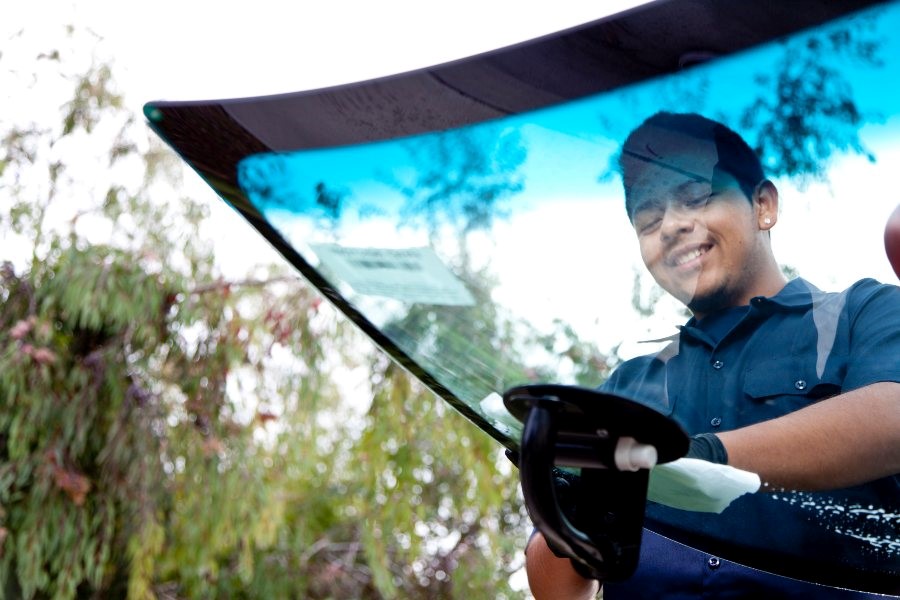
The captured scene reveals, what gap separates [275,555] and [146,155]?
54.9 inches

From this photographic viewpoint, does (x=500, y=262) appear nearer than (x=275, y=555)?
Yes

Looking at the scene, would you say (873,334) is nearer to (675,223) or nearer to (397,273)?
(675,223)

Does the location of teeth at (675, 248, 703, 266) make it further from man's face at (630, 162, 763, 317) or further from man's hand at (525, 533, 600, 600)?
man's hand at (525, 533, 600, 600)

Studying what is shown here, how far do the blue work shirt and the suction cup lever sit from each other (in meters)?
0.03

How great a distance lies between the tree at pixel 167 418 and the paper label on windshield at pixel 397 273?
6.84 feet

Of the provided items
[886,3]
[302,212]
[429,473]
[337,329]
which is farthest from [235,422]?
[886,3]

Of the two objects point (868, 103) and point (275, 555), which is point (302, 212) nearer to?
point (868, 103)

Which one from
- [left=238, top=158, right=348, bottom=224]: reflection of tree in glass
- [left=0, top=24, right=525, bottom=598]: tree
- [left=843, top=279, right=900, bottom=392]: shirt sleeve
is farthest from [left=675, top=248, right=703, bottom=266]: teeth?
[left=0, top=24, right=525, bottom=598]: tree

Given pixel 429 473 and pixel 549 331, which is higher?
pixel 549 331

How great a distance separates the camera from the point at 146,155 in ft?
10.5

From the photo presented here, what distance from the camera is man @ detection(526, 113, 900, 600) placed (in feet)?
2.11

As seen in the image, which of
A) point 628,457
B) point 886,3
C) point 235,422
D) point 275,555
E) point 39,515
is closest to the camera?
point 886,3

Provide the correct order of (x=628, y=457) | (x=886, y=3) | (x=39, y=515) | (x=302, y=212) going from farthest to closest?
(x=39, y=515)
(x=302, y=212)
(x=628, y=457)
(x=886, y=3)

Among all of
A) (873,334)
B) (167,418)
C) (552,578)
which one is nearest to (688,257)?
(873,334)
